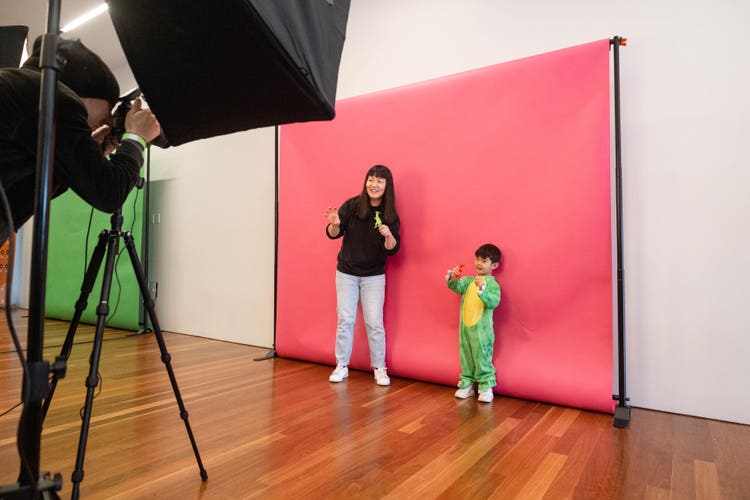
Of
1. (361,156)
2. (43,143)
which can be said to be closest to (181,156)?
(361,156)

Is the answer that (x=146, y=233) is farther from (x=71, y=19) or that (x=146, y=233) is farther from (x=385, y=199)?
(x=385, y=199)

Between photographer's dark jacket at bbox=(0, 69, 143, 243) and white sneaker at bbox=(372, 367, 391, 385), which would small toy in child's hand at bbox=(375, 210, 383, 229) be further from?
photographer's dark jacket at bbox=(0, 69, 143, 243)

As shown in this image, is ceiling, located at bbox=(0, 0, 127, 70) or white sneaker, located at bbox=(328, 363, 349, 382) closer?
white sneaker, located at bbox=(328, 363, 349, 382)

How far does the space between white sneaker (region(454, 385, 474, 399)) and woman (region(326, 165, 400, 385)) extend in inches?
18.7

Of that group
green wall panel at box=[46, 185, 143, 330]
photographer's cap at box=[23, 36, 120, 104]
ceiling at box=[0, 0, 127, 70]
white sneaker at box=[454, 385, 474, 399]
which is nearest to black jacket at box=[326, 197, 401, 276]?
white sneaker at box=[454, 385, 474, 399]

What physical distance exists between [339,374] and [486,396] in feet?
2.91

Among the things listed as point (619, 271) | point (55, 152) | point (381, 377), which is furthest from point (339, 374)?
point (55, 152)

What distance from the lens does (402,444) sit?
1.81 m

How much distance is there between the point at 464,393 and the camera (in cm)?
246

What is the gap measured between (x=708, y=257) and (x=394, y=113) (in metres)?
1.87

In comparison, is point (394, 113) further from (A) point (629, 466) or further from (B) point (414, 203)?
(A) point (629, 466)

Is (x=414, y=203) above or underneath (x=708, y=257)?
above

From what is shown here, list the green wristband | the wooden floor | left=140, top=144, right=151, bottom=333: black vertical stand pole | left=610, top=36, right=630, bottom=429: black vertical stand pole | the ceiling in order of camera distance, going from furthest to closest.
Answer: left=140, top=144, right=151, bottom=333: black vertical stand pole → the ceiling → left=610, top=36, right=630, bottom=429: black vertical stand pole → the wooden floor → the green wristband

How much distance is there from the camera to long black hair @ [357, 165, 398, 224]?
2.80 meters
